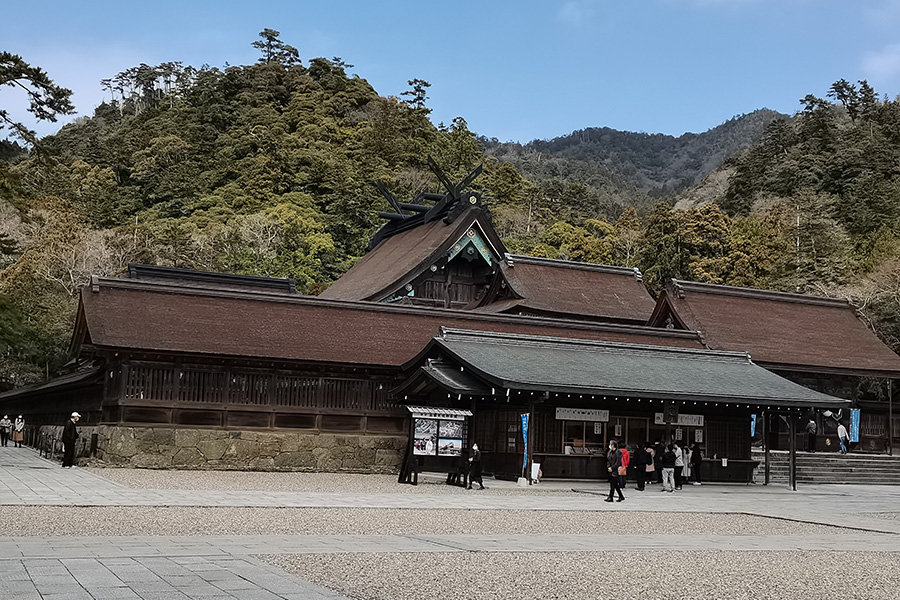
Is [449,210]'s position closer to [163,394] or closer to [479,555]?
[163,394]

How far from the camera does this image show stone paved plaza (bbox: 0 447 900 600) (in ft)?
25.9

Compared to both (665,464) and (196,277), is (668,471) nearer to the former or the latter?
(665,464)

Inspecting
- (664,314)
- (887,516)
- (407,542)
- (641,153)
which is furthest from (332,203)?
(641,153)

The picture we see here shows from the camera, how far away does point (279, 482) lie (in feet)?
66.1

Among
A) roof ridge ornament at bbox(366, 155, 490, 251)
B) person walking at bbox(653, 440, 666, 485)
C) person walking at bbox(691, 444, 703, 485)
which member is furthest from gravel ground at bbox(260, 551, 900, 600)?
roof ridge ornament at bbox(366, 155, 490, 251)

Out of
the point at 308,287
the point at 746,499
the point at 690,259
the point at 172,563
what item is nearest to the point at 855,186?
the point at 690,259

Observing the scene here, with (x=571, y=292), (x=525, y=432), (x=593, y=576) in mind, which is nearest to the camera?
(x=593, y=576)

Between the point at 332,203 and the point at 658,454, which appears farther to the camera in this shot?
the point at 332,203

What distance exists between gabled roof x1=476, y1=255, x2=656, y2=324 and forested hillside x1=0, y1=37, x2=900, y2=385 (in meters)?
Result: 13.3

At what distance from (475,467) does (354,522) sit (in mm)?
8295

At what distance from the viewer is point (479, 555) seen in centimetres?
1003

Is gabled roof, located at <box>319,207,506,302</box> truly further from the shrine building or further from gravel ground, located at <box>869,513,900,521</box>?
gravel ground, located at <box>869,513,900,521</box>

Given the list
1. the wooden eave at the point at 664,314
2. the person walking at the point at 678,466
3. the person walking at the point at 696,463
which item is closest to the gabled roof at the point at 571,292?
the wooden eave at the point at 664,314

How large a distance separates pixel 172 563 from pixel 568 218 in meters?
61.2
